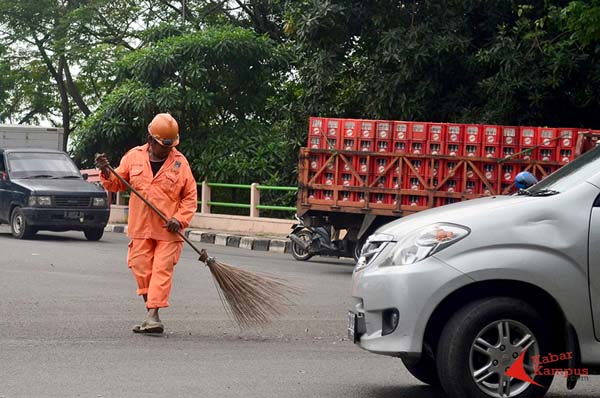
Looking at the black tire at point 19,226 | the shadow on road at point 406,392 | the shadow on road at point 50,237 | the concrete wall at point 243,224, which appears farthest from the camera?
the concrete wall at point 243,224

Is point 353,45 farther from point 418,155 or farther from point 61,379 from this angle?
point 61,379

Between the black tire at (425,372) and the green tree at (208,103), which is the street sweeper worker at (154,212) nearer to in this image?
the black tire at (425,372)

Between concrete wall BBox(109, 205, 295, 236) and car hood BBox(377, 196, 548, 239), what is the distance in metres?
16.5

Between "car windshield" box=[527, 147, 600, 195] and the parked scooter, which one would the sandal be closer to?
"car windshield" box=[527, 147, 600, 195]

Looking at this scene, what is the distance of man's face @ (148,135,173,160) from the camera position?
A: 31.0 ft

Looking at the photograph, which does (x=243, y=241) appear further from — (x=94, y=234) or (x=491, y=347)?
(x=491, y=347)

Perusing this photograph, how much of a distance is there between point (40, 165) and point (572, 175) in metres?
16.9

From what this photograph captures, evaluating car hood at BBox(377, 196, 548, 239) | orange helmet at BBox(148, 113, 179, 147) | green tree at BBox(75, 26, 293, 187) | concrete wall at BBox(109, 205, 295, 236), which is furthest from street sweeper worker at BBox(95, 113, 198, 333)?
green tree at BBox(75, 26, 293, 187)

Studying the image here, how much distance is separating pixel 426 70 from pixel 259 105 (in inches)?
295

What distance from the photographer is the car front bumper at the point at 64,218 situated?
21031mm

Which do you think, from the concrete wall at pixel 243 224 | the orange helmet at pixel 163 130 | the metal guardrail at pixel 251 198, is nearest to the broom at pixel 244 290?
the orange helmet at pixel 163 130

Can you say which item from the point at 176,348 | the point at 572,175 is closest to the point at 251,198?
the point at 176,348

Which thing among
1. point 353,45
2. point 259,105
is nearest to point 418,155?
point 353,45

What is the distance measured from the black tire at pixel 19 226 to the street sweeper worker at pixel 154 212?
1202 centimetres
